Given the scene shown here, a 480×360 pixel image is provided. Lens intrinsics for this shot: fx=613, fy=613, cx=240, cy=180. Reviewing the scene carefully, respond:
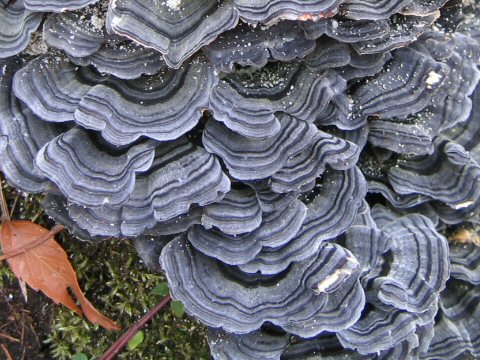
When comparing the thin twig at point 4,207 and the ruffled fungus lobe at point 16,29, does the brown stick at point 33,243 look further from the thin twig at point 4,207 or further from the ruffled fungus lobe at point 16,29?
the ruffled fungus lobe at point 16,29

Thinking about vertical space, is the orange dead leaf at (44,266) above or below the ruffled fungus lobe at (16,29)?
below

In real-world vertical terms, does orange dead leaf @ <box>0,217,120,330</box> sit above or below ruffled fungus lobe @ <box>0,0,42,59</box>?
below

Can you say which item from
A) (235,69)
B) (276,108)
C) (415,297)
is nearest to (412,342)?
(415,297)

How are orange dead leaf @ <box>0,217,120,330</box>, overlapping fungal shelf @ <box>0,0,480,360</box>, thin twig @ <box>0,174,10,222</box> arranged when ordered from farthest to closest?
thin twig @ <box>0,174,10,222</box> < orange dead leaf @ <box>0,217,120,330</box> < overlapping fungal shelf @ <box>0,0,480,360</box>

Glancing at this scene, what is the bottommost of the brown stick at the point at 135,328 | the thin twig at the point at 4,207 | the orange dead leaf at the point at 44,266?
the brown stick at the point at 135,328

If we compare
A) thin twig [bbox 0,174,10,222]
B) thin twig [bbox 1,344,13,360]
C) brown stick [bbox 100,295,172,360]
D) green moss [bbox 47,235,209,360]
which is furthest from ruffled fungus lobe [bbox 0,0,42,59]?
thin twig [bbox 1,344,13,360]

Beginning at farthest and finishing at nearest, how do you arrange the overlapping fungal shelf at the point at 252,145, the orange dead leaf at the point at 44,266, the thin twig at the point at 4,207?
the thin twig at the point at 4,207
the orange dead leaf at the point at 44,266
the overlapping fungal shelf at the point at 252,145

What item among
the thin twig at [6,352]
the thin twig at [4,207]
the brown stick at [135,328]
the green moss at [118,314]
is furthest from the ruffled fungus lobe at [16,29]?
the thin twig at [6,352]

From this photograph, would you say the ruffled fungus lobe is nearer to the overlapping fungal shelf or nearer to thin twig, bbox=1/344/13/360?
the overlapping fungal shelf
